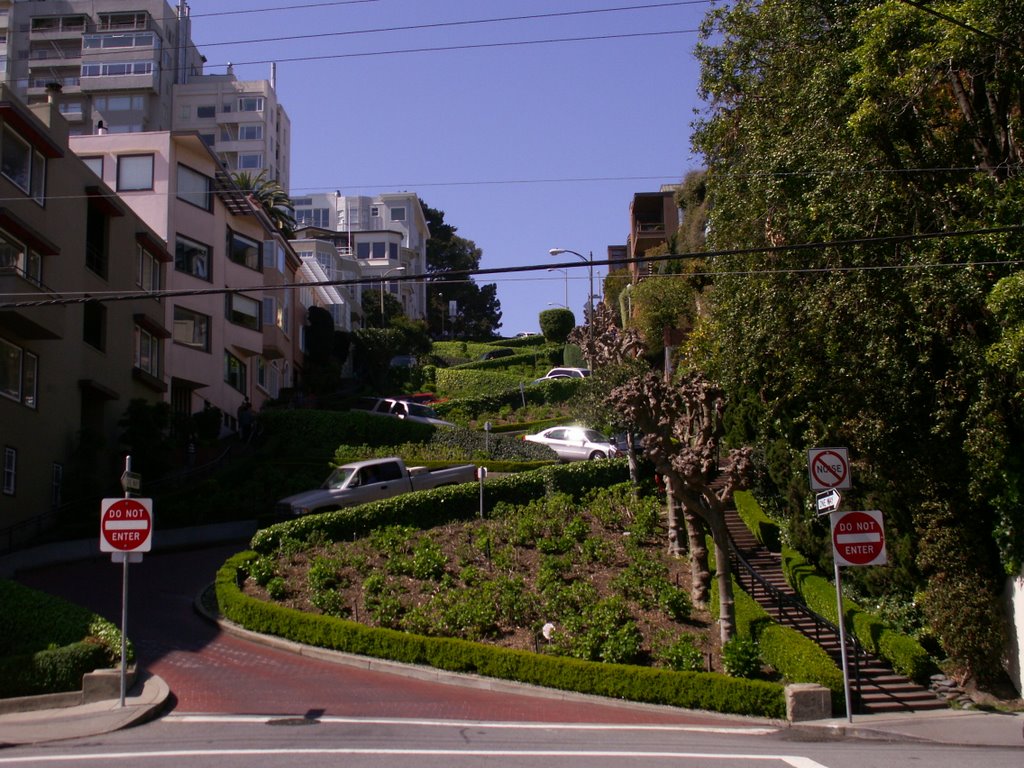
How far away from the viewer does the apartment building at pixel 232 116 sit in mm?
101625

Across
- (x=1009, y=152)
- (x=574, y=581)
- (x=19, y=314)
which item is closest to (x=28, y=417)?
(x=19, y=314)

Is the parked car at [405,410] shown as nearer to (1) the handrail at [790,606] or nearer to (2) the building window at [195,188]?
(2) the building window at [195,188]

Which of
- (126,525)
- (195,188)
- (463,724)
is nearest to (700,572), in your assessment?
(463,724)

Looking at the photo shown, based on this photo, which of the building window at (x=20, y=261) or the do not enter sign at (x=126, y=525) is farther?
the building window at (x=20, y=261)

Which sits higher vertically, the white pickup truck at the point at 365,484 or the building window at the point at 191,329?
the building window at the point at 191,329

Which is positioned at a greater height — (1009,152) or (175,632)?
(1009,152)

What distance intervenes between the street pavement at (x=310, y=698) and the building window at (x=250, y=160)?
85.0 meters

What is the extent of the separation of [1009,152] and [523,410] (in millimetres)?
39360

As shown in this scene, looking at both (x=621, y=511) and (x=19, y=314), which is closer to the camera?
(x=19, y=314)

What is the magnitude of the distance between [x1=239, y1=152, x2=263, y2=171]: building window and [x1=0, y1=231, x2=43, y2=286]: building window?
76140 mm

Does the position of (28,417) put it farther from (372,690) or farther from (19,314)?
(372,690)

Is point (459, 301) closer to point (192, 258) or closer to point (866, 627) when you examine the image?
point (192, 258)

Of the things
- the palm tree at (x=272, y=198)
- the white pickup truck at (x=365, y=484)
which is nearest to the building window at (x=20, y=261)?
the white pickup truck at (x=365, y=484)

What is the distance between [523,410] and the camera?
56844 mm
